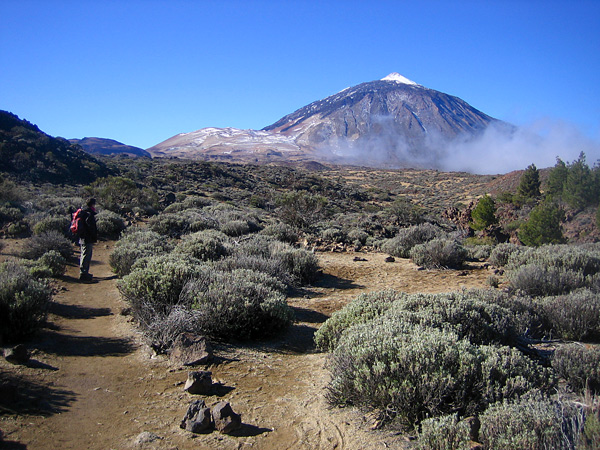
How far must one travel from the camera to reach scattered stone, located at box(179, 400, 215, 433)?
2.61 meters

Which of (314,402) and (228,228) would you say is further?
(228,228)

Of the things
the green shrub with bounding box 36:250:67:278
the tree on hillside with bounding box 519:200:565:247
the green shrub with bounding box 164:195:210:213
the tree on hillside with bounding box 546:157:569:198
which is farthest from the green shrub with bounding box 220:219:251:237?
the tree on hillside with bounding box 546:157:569:198

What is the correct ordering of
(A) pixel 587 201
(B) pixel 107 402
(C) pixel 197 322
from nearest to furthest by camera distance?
(B) pixel 107 402 → (C) pixel 197 322 → (A) pixel 587 201

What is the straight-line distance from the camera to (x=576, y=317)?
161 inches

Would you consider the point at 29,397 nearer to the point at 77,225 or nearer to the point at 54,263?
the point at 54,263

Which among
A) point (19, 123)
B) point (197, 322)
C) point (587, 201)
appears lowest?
point (197, 322)

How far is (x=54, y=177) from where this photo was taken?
28.2 metres

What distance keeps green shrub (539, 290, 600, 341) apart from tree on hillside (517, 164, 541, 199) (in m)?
Result: 26.3

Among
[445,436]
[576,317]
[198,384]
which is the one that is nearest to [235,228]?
[198,384]

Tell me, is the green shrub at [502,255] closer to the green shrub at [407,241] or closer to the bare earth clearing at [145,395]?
the green shrub at [407,241]

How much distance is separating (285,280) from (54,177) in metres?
28.5

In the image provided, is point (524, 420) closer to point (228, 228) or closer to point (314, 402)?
point (314, 402)

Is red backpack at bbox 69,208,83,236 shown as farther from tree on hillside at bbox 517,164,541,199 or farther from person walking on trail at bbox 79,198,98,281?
tree on hillside at bbox 517,164,541,199

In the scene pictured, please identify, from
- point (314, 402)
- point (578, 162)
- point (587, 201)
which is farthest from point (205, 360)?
point (578, 162)
